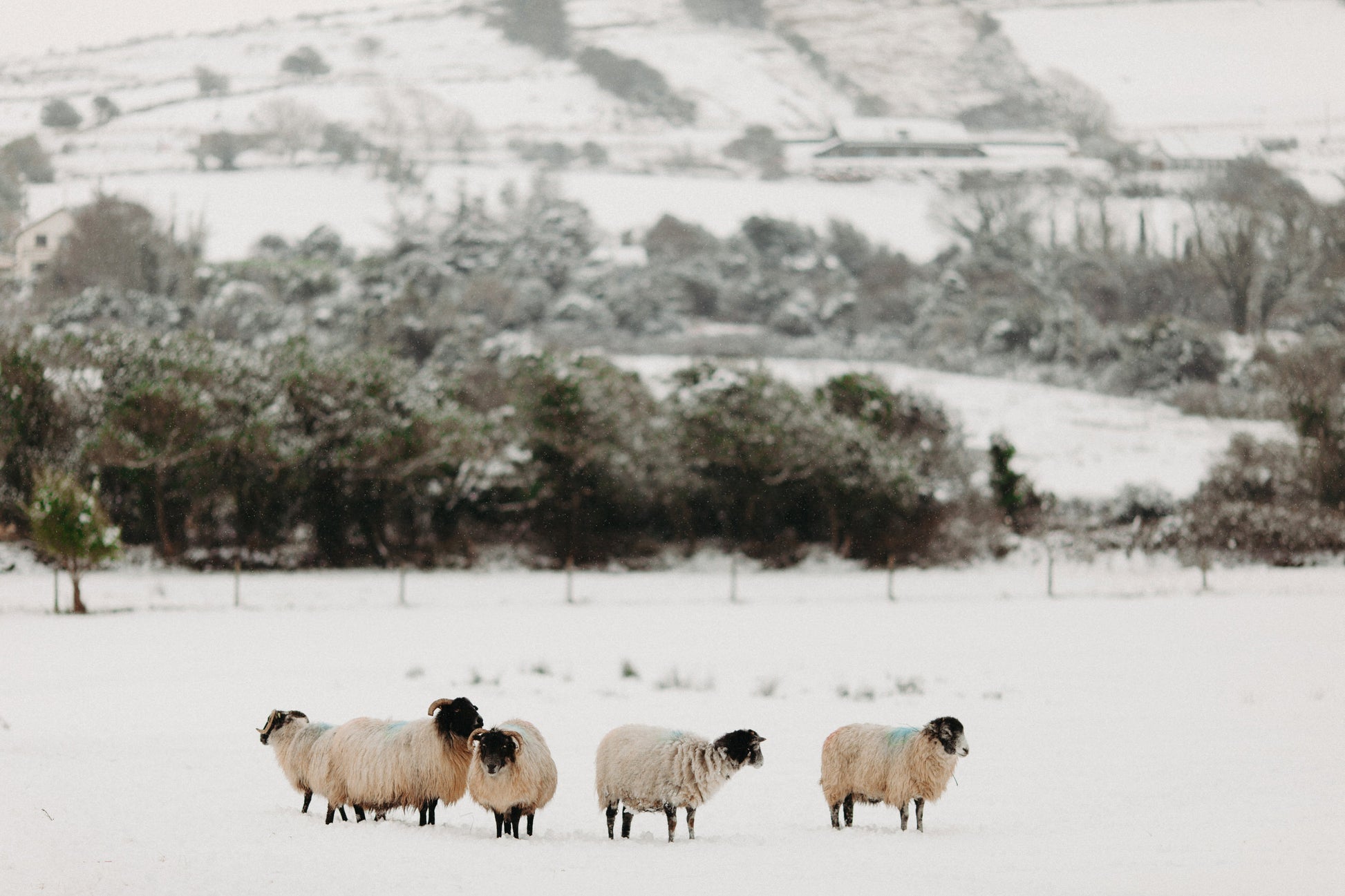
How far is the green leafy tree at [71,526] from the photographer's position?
Result: 26156 mm

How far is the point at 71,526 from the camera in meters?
26.2

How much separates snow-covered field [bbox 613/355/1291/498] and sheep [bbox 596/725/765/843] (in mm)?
28914

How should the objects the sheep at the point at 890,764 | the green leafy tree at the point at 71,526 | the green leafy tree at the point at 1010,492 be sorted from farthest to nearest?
the green leafy tree at the point at 1010,492
the green leafy tree at the point at 71,526
the sheep at the point at 890,764

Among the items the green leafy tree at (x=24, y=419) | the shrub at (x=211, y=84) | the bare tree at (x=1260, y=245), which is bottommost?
the green leafy tree at (x=24, y=419)

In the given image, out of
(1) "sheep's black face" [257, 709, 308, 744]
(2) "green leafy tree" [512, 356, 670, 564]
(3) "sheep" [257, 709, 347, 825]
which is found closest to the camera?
(3) "sheep" [257, 709, 347, 825]

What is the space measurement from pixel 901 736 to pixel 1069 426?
39.5 meters

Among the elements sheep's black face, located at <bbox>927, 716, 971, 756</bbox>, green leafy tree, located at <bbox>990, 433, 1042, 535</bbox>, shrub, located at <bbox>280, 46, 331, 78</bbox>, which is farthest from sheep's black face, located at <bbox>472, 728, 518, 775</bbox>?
shrub, located at <bbox>280, 46, 331, 78</bbox>

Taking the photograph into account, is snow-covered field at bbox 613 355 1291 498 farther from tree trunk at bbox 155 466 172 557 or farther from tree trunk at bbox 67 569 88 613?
tree trunk at bbox 67 569 88 613

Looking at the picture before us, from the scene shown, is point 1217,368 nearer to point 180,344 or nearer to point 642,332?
point 642,332

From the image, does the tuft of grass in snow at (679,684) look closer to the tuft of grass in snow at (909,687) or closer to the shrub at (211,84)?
the tuft of grass in snow at (909,687)

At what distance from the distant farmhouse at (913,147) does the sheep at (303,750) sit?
12160 cm

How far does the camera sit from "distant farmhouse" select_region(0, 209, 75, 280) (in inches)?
3078

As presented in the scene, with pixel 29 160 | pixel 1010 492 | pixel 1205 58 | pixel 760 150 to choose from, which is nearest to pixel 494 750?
pixel 1010 492

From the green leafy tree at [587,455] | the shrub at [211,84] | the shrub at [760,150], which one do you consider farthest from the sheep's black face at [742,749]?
the shrub at [211,84]
